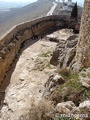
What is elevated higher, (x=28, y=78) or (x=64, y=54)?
(x=64, y=54)

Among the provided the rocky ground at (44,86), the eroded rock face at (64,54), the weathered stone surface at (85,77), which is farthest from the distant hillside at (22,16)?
the weathered stone surface at (85,77)

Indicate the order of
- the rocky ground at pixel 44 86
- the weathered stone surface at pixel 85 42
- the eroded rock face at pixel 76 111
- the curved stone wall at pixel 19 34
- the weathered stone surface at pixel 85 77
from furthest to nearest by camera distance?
the curved stone wall at pixel 19 34 → the weathered stone surface at pixel 85 42 → the weathered stone surface at pixel 85 77 → the rocky ground at pixel 44 86 → the eroded rock face at pixel 76 111

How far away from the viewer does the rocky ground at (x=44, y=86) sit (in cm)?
717

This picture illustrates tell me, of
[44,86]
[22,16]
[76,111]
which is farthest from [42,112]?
[22,16]

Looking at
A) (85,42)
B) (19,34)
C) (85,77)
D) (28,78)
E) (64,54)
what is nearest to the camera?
(85,77)

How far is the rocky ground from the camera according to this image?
282 inches

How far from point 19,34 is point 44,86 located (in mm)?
8493

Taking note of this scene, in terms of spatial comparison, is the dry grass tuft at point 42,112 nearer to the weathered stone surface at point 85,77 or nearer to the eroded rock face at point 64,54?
the weathered stone surface at point 85,77

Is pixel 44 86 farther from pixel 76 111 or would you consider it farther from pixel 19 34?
pixel 19 34

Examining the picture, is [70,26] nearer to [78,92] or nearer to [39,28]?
[39,28]

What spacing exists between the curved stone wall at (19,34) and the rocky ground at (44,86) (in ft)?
1.53

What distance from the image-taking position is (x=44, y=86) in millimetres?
11406

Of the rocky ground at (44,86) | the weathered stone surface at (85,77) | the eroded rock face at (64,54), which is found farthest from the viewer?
the eroded rock face at (64,54)

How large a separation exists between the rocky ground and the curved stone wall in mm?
466
